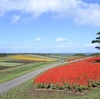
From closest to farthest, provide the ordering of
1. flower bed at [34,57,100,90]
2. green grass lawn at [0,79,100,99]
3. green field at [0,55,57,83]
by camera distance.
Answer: green grass lawn at [0,79,100,99]
flower bed at [34,57,100,90]
green field at [0,55,57,83]

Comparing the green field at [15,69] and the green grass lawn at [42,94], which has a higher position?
the green field at [15,69]

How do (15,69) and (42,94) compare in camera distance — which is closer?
(42,94)

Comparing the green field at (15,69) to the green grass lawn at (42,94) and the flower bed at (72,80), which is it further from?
the flower bed at (72,80)

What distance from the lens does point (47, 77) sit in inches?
841

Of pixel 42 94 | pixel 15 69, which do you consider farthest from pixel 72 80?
pixel 15 69

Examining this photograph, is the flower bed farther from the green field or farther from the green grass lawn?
the green field

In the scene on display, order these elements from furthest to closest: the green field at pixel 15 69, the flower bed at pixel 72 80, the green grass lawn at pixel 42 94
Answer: the green field at pixel 15 69 → the flower bed at pixel 72 80 → the green grass lawn at pixel 42 94

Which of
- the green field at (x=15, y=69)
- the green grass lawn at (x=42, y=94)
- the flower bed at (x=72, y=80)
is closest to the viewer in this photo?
the green grass lawn at (x=42, y=94)

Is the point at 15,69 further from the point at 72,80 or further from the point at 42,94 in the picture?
the point at 42,94

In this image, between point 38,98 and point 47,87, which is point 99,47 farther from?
point 38,98

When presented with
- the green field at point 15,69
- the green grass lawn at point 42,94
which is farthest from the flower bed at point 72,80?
the green field at point 15,69

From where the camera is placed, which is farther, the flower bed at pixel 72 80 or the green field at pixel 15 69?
the green field at pixel 15 69

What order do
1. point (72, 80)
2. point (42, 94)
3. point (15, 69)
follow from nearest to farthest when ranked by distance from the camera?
point (42, 94) < point (72, 80) < point (15, 69)

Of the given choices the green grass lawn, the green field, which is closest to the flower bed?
the green grass lawn
